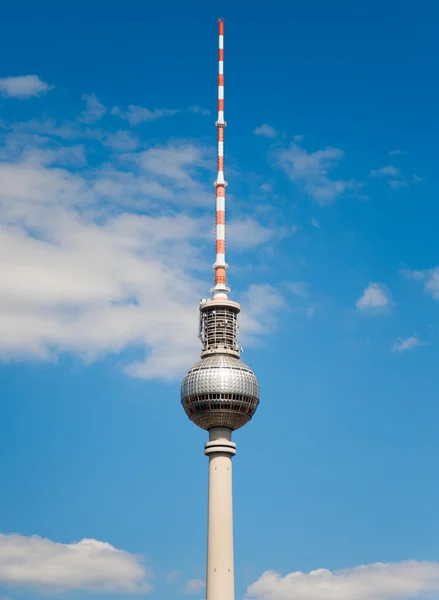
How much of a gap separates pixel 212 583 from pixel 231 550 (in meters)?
7.53

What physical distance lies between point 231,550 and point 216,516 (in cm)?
698

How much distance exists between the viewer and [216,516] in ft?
655

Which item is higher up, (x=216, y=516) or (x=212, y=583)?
(x=216, y=516)

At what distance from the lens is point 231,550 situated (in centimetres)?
Result: 19800

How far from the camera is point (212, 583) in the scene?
636 feet

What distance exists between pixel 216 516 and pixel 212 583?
1272 cm
